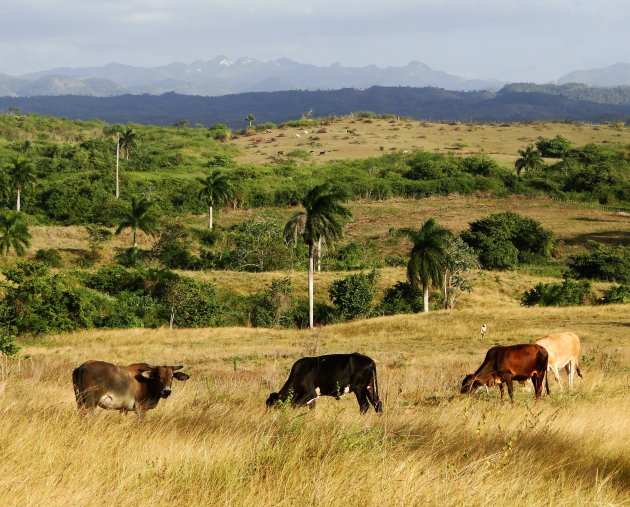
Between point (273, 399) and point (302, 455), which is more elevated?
point (302, 455)

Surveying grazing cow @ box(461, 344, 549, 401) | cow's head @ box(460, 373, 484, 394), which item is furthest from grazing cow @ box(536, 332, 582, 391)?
cow's head @ box(460, 373, 484, 394)

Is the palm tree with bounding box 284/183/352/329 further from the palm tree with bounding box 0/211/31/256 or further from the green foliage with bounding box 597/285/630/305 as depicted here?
the palm tree with bounding box 0/211/31/256

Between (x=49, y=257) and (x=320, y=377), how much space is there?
58.3 m

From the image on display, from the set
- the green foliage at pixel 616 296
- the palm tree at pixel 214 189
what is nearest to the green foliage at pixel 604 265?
the green foliage at pixel 616 296

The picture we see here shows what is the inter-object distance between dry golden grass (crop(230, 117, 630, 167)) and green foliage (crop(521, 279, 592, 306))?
79117 mm

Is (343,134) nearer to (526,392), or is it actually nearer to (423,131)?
(423,131)

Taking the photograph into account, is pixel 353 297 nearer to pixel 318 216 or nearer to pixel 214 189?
pixel 318 216

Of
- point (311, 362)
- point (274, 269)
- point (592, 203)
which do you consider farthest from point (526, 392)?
point (592, 203)

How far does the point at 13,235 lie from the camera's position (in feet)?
198

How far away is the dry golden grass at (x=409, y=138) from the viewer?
142163mm

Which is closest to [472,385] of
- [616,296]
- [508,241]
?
[616,296]

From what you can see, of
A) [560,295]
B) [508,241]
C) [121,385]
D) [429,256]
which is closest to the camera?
[121,385]

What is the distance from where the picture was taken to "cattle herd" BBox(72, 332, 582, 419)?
30.3ft

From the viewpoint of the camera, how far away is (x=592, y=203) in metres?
105
